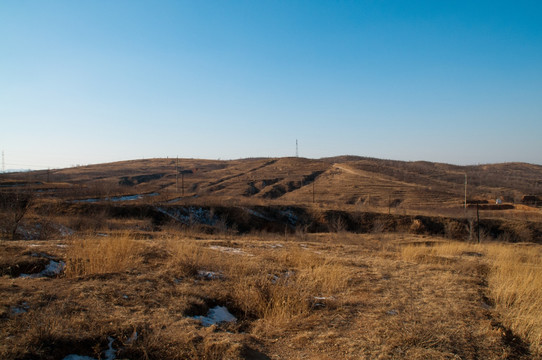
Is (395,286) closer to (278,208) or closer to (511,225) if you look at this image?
(278,208)

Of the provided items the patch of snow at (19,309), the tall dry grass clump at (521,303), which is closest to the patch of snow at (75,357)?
the patch of snow at (19,309)

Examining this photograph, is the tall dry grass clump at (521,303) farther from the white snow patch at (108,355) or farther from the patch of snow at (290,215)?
the patch of snow at (290,215)

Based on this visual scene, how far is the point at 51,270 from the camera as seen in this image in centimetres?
590

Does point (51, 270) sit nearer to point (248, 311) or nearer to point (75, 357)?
point (75, 357)

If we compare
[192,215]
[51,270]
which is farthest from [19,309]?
[192,215]

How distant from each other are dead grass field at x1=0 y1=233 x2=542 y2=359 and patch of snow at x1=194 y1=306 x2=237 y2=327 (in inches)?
4.4

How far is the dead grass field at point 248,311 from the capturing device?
338 cm

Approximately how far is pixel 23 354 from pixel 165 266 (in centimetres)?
374

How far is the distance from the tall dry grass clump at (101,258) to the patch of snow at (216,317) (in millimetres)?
2300

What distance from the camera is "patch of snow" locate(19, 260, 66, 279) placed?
5.55 meters

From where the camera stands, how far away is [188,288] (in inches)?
210

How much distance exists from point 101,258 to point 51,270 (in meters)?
0.84

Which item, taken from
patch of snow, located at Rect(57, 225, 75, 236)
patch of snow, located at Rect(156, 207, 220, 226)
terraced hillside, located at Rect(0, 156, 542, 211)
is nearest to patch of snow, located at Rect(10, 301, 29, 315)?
patch of snow, located at Rect(57, 225, 75, 236)

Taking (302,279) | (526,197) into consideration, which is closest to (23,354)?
(302,279)
